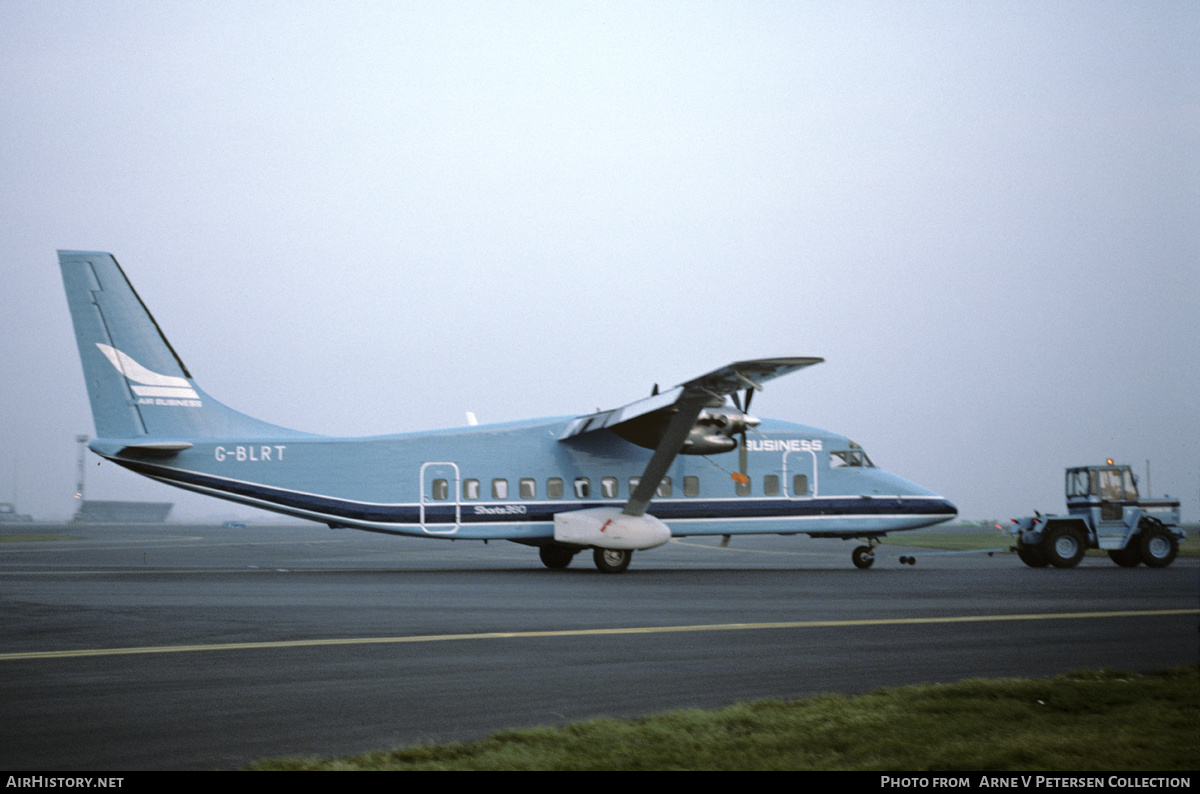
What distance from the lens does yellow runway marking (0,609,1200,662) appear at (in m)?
11.6

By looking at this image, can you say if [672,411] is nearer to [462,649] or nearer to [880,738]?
[462,649]

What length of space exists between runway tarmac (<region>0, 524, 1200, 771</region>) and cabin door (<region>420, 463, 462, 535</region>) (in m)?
3.31

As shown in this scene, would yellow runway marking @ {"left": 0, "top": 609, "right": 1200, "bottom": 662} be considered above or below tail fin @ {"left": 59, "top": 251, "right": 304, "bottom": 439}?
below

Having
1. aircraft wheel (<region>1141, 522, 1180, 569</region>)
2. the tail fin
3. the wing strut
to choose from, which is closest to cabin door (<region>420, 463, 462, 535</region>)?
the wing strut

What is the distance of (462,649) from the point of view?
39.7ft

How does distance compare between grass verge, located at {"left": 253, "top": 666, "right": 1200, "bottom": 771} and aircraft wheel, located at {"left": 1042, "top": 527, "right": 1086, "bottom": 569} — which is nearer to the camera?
grass verge, located at {"left": 253, "top": 666, "right": 1200, "bottom": 771}

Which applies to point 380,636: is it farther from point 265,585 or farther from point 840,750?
point 265,585

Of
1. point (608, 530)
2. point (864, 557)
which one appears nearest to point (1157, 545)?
point (864, 557)

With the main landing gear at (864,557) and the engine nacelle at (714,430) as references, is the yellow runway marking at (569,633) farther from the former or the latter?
the main landing gear at (864,557)

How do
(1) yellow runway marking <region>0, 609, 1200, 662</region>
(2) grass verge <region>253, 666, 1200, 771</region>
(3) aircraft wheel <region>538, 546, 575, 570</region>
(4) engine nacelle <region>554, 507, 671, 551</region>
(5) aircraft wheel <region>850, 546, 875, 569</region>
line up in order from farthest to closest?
1. (3) aircraft wheel <region>538, 546, 575, 570</region>
2. (5) aircraft wheel <region>850, 546, 875, 569</region>
3. (4) engine nacelle <region>554, 507, 671, 551</region>
4. (1) yellow runway marking <region>0, 609, 1200, 662</region>
5. (2) grass verge <region>253, 666, 1200, 771</region>

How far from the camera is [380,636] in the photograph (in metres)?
13.2

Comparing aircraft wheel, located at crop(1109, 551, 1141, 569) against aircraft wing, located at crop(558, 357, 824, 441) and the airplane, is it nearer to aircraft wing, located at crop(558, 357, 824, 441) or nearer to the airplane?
the airplane
